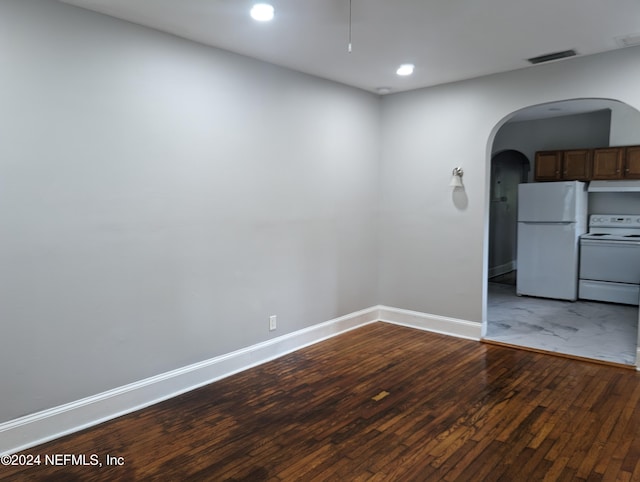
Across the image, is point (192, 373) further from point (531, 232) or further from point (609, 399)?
point (531, 232)

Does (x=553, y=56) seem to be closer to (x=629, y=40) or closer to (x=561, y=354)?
(x=629, y=40)

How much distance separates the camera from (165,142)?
3.14m

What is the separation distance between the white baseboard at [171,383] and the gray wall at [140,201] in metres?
0.07

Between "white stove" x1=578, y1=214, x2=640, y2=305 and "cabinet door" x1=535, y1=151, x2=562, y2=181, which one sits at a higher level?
"cabinet door" x1=535, y1=151, x2=562, y2=181

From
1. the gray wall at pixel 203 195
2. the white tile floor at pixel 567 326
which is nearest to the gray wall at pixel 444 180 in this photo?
the gray wall at pixel 203 195

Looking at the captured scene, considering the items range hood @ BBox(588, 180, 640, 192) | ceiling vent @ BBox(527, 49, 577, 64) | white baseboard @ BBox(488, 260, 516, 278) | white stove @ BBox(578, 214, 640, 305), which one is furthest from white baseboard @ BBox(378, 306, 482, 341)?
white baseboard @ BBox(488, 260, 516, 278)

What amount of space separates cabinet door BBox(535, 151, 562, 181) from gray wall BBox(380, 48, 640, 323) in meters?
2.58

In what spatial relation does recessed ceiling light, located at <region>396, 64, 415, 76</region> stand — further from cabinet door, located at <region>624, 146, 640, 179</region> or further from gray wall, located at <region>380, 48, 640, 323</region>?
cabinet door, located at <region>624, 146, 640, 179</region>

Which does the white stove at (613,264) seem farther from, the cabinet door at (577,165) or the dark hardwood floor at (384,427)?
the dark hardwood floor at (384,427)

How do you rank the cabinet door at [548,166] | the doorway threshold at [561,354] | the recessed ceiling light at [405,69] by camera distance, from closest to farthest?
1. the doorway threshold at [561,354]
2. the recessed ceiling light at [405,69]
3. the cabinet door at [548,166]

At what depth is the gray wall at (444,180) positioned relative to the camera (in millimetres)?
4156

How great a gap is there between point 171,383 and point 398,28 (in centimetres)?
300

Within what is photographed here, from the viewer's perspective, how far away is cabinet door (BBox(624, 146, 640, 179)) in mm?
5762

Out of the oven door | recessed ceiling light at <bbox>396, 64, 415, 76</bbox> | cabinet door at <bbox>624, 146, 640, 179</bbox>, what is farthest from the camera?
the oven door
